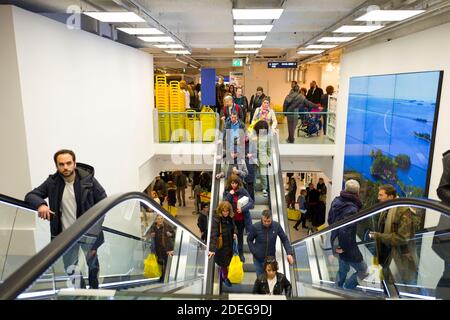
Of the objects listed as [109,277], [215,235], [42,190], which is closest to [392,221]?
[215,235]

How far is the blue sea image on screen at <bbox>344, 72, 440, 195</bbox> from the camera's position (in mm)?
6941

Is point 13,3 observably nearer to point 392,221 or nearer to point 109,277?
point 109,277

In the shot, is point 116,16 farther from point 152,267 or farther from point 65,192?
point 152,267

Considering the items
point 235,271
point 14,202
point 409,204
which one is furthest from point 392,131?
point 14,202

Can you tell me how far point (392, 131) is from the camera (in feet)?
27.6

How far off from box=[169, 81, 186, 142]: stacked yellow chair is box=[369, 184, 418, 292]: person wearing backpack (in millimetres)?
9545

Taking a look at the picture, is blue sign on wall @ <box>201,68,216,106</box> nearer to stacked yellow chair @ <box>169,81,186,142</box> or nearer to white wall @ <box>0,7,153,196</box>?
stacked yellow chair @ <box>169,81,186,142</box>

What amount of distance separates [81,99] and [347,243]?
574cm

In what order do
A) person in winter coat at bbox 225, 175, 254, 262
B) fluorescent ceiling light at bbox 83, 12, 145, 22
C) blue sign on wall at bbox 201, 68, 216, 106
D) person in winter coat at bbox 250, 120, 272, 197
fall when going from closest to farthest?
→ fluorescent ceiling light at bbox 83, 12, 145, 22 < person in winter coat at bbox 225, 175, 254, 262 < person in winter coat at bbox 250, 120, 272, 197 < blue sign on wall at bbox 201, 68, 216, 106

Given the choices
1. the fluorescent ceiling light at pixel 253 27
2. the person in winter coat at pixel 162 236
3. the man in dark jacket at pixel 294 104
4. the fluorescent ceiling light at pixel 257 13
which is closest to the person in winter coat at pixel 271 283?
the person in winter coat at pixel 162 236

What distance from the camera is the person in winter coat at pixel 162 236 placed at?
17.6 feet

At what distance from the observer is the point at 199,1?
659cm

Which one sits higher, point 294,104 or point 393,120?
point 294,104

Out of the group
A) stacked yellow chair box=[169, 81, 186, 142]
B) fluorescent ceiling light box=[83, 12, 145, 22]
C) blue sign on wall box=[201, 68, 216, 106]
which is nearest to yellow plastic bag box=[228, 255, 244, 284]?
fluorescent ceiling light box=[83, 12, 145, 22]
